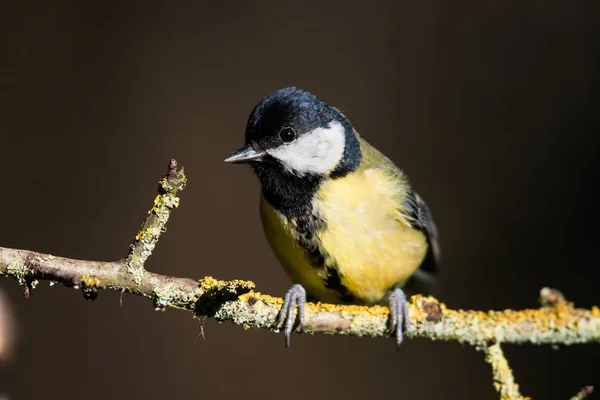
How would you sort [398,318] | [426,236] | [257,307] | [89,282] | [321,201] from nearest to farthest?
[89,282], [257,307], [398,318], [321,201], [426,236]

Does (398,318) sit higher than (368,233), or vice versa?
(368,233)

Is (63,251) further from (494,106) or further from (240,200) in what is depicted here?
(494,106)

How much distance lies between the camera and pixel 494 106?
3295mm

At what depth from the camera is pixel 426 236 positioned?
6.91ft

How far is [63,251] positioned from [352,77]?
64.9 inches

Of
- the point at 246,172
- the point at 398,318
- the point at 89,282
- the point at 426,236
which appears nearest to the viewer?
the point at 89,282

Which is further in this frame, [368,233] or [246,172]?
[246,172]

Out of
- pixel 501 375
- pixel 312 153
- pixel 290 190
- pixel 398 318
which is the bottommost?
pixel 501 375

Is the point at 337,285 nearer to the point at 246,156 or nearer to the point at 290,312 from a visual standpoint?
the point at 290,312

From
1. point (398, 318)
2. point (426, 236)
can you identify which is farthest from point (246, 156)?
point (426, 236)

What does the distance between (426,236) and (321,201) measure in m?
0.52

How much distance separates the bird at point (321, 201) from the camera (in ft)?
5.69

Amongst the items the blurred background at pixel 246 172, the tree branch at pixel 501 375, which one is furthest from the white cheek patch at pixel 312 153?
the blurred background at pixel 246 172

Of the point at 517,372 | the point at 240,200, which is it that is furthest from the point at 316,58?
the point at 517,372
